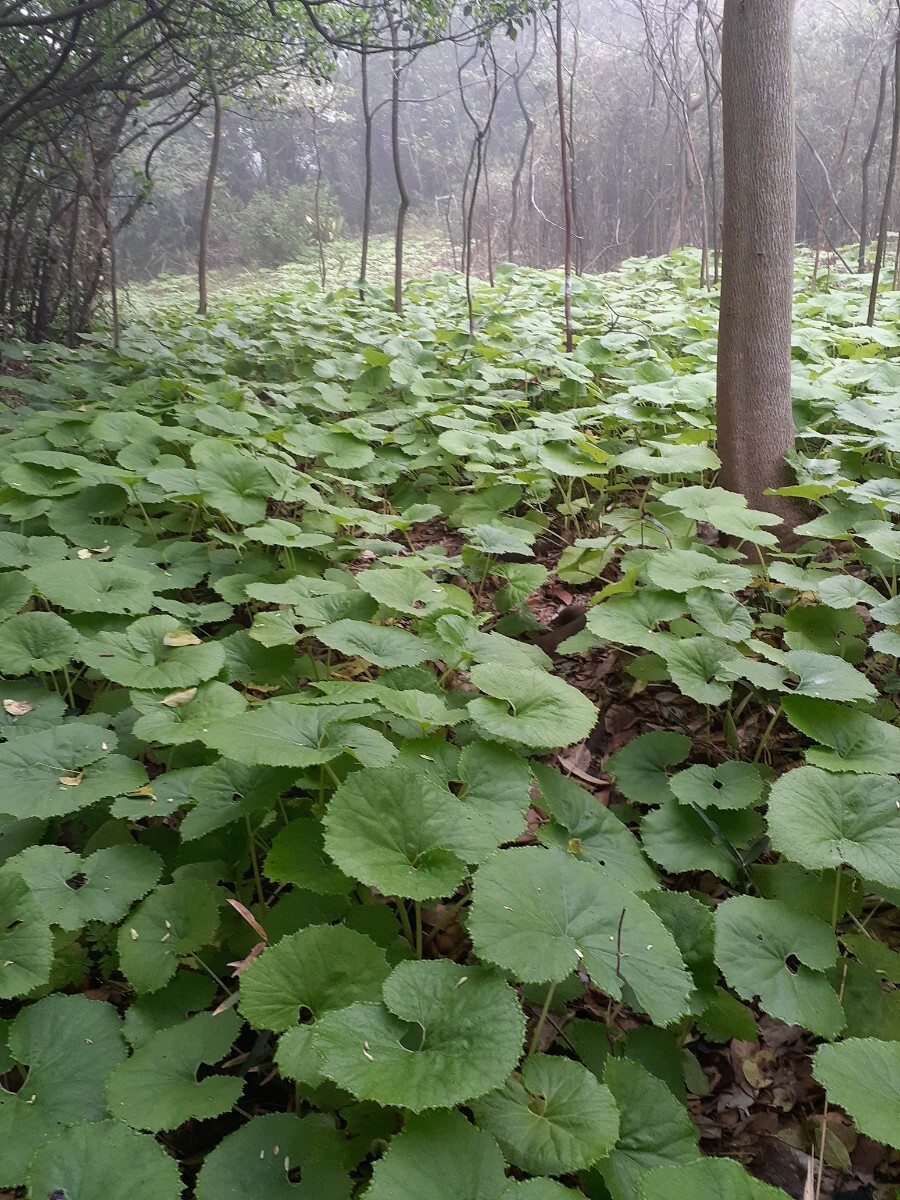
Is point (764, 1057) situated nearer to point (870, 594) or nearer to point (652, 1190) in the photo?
point (652, 1190)

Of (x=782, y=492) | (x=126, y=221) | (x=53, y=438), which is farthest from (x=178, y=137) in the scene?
(x=782, y=492)

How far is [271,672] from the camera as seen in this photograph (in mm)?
1649

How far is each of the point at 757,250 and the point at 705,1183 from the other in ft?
7.85

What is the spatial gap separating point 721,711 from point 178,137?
20.6 metres

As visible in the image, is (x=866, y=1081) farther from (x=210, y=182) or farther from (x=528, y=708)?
(x=210, y=182)

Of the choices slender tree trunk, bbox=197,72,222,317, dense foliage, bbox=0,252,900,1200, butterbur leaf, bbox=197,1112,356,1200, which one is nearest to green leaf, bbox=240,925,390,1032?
dense foliage, bbox=0,252,900,1200

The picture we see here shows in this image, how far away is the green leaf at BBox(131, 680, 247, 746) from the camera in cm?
125

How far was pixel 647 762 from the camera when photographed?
1516 mm

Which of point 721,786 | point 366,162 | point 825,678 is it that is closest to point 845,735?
point 825,678

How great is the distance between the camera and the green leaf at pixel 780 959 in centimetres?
100

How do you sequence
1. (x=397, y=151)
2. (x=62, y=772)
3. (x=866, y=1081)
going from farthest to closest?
(x=397, y=151)
(x=62, y=772)
(x=866, y=1081)

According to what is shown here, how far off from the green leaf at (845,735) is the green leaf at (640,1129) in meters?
0.58

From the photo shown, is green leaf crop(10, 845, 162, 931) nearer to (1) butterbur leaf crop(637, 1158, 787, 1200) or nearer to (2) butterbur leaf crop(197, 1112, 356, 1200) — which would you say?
(2) butterbur leaf crop(197, 1112, 356, 1200)

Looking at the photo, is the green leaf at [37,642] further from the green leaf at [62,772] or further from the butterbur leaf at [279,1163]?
the butterbur leaf at [279,1163]
